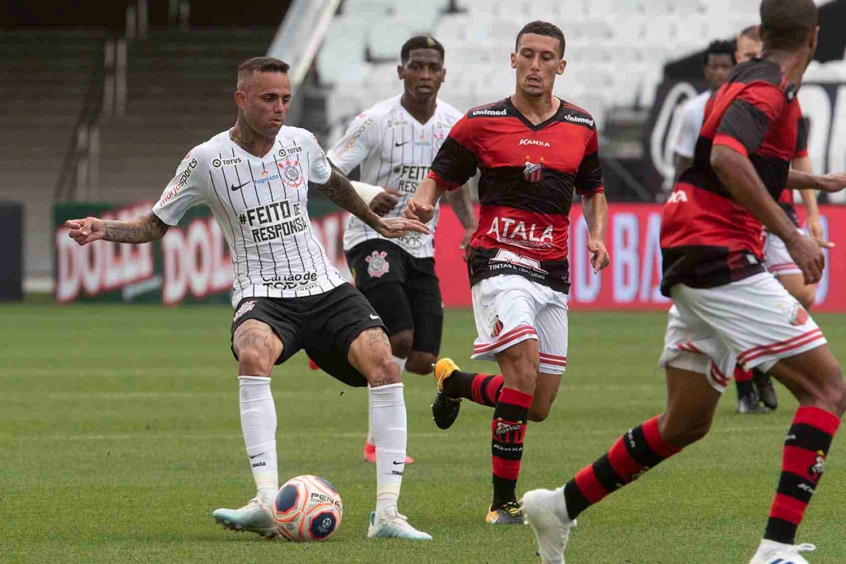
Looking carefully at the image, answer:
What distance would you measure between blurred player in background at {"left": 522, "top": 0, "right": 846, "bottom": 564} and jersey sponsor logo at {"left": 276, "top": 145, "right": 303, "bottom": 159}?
81.3 inches

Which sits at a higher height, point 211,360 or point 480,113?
point 480,113

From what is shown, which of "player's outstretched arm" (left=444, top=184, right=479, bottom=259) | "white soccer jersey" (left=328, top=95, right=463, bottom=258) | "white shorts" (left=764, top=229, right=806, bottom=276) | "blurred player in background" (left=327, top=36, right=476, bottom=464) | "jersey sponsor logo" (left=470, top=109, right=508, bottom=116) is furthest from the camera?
"white shorts" (left=764, top=229, right=806, bottom=276)

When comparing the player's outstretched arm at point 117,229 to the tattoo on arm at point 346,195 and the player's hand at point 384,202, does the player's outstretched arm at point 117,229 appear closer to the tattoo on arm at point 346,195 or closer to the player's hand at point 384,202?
the tattoo on arm at point 346,195

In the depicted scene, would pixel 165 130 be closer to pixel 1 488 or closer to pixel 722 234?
pixel 1 488

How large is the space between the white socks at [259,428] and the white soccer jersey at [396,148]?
9.36 feet

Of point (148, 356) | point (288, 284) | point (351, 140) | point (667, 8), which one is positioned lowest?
point (148, 356)

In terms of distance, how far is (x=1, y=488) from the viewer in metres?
7.57

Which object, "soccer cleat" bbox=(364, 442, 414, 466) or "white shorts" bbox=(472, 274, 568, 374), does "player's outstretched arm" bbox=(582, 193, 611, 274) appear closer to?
"white shorts" bbox=(472, 274, 568, 374)

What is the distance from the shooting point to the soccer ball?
20.0 feet

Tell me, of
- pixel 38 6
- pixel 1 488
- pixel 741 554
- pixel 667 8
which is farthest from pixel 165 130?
pixel 741 554

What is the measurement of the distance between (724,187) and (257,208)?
2314 millimetres

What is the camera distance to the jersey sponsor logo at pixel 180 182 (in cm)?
674

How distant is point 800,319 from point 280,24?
32452 mm

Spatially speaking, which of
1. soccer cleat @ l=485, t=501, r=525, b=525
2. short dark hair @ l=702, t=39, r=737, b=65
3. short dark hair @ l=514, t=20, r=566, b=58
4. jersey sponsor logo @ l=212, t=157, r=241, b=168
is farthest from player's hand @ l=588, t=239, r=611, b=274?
short dark hair @ l=702, t=39, r=737, b=65
